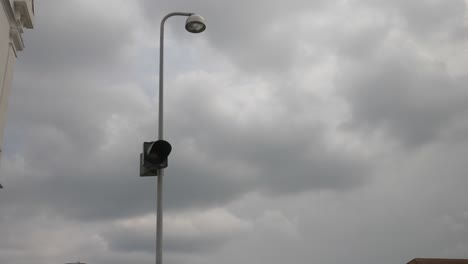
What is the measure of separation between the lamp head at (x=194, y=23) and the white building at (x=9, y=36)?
7394 millimetres

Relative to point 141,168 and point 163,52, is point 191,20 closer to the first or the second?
point 163,52

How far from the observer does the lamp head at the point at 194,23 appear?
1265 cm

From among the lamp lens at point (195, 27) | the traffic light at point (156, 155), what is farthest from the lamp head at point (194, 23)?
the traffic light at point (156, 155)

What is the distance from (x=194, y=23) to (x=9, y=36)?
8252 mm

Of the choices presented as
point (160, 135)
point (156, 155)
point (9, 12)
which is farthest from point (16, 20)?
point (156, 155)

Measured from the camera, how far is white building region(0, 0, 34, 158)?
1609cm

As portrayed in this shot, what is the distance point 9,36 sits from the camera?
16.9m

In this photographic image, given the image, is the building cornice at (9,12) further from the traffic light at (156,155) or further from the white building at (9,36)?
the traffic light at (156,155)

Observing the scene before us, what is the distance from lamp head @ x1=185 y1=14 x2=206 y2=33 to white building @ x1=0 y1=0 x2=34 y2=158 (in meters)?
7.39

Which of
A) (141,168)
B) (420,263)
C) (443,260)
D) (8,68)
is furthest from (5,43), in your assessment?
(443,260)

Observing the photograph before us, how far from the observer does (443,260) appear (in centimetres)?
6694

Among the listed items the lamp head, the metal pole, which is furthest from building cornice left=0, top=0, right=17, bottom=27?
the lamp head

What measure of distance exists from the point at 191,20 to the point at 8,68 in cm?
818

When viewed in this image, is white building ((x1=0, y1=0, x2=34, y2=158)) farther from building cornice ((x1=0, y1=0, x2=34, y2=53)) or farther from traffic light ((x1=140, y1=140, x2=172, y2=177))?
traffic light ((x1=140, y1=140, x2=172, y2=177))
